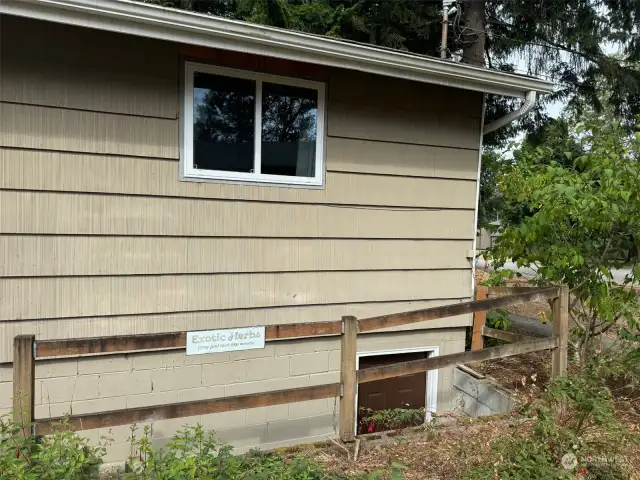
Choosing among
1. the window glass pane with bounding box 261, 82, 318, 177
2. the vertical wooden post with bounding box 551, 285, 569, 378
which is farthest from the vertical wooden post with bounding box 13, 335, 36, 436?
the vertical wooden post with bounding box 551, 285, 569, 378

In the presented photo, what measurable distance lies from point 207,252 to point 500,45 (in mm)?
8460

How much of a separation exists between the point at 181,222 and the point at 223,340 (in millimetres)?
989

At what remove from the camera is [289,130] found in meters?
4.25

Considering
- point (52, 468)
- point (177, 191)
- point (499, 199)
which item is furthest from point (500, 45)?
point (52, 468)

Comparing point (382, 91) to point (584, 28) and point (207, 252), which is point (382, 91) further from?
point (584, 28)

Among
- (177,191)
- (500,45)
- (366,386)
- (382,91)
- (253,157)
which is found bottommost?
(366,386)

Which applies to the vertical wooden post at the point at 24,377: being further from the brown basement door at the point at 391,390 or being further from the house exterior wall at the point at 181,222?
the brown basement door at the point at 391,390

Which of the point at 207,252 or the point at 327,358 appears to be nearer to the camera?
the point at 207,252

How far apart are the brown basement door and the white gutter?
8.83 feet

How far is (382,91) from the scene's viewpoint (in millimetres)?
4547

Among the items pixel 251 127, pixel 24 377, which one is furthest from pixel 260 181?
pixel 24 377

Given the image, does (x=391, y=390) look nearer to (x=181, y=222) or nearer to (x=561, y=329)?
(x=561, y=329)

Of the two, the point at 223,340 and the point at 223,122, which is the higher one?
the point at 223,122

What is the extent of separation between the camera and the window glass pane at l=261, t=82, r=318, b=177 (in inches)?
164
